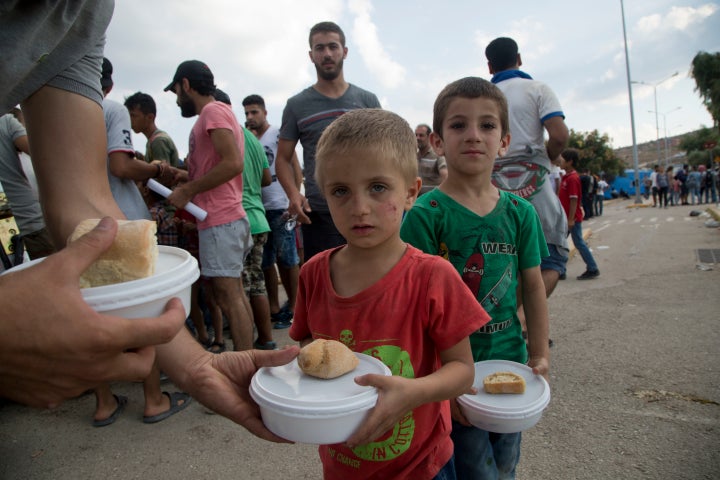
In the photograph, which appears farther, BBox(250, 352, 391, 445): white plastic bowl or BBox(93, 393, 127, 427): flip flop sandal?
BBox(93, 393, 127, 427): flip flop sandal

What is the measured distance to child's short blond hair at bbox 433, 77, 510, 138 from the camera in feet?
7.13

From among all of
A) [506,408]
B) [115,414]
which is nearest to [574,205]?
[506,408]

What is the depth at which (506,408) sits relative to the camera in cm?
159

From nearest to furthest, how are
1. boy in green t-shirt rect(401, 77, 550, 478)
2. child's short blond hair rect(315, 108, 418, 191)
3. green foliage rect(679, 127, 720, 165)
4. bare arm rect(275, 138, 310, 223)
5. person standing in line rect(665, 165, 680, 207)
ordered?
child's short blond hair rect(315, 108, 418, 191) → boy in green t-shirt rect(401, 77, 550, 478) → bare arm rect(275, 138, 310, 223) → person standing in line rect(665, 165, 680, 207) → green foliage rect(679, 127, 720, 165)

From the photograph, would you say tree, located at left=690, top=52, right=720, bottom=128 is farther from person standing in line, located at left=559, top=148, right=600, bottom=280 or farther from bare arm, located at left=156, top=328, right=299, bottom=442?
bare arm, located at left=156, top=328, right=299, bottom=442

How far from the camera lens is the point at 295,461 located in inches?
102

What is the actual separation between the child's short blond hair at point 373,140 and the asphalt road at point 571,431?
1.88 m

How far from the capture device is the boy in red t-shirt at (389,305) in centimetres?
143

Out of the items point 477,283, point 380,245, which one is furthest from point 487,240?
point 380,245

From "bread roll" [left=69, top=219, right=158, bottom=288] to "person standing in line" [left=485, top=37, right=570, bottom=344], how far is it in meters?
3.02

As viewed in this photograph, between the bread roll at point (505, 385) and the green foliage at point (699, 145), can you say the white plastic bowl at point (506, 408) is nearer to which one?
the bread roll at point (505, 385)

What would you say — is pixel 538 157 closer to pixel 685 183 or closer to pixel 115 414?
pixel 115 414

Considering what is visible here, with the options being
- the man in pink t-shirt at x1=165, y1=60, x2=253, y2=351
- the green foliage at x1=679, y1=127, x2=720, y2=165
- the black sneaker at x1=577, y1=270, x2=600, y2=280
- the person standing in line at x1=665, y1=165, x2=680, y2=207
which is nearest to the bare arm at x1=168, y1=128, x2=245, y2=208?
the man in pink t-shirt at x1=165, y1=60, x2=253, y2=351

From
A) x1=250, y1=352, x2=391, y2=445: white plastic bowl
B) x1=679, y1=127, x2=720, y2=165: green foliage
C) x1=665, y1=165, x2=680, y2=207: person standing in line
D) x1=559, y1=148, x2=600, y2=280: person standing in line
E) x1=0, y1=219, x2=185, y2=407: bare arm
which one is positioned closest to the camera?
x1=0, y1=219, x2=185, y2=407: bare arm
